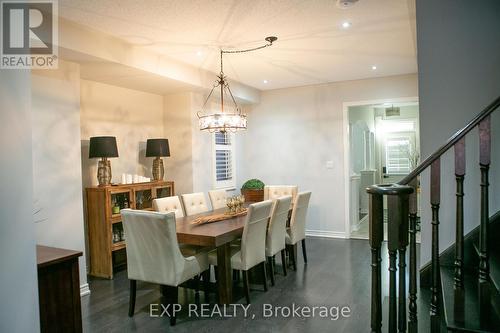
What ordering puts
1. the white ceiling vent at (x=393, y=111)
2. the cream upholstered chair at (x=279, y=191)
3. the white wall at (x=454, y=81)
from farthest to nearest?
the white ceiling vent at (x=393, y=111) → the cream upholstered chair at (x=279, y=191) → the white wall at (x=454, y=81)

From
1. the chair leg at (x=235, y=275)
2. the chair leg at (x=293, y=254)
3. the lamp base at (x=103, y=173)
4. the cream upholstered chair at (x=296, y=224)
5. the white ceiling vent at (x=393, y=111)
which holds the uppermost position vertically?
the white ceiling vent at (x=393, y=111)

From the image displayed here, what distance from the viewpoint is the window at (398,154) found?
8328 mm

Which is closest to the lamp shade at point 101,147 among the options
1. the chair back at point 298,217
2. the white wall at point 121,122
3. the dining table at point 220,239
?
the white wall at point 121,122

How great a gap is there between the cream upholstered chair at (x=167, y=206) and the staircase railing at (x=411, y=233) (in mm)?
2813

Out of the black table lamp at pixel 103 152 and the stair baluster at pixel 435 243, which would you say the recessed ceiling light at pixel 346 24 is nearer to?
the stair baluster at pixel 435 243

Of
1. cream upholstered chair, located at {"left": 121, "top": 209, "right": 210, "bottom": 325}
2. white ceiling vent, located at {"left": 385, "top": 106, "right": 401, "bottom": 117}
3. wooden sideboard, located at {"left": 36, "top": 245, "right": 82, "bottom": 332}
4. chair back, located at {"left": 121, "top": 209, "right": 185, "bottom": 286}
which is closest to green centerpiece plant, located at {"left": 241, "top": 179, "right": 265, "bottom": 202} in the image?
cream upholstered chair, located at {"left": 121, "top": 209, "right": 210, "bottom": 325}

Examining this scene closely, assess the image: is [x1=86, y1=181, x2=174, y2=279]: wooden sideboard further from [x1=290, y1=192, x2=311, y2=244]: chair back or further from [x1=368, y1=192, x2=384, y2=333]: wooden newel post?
[x1=368, y1=192, x2=384, y2=333]: wooden newel post

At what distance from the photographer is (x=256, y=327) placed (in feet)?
9.52

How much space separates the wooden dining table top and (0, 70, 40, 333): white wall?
5.02ft

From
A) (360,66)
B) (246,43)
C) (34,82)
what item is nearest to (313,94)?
(360,66)

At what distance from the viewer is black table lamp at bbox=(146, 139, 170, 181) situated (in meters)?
4.91

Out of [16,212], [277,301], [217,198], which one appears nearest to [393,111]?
[217,198]

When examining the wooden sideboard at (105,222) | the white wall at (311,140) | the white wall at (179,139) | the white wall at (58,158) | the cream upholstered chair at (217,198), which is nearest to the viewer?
the white wall at (58,158)

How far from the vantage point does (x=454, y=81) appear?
2.55 meters
